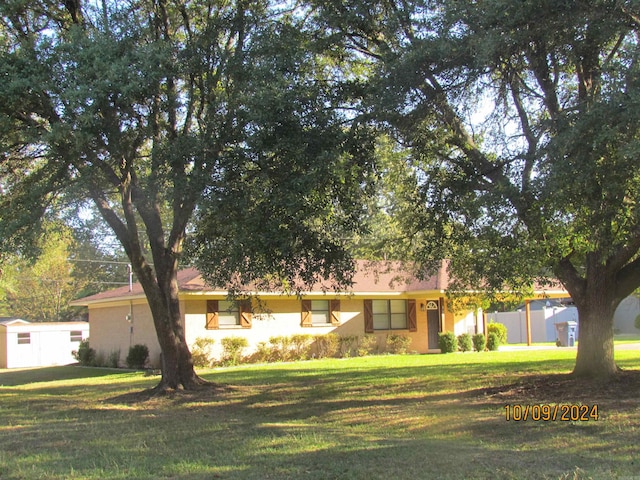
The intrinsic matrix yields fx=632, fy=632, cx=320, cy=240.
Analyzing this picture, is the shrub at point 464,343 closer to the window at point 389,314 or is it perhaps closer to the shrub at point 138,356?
the window at point 389,314

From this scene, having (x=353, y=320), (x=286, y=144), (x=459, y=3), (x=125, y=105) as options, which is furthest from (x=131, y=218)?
(x=353, y=320)

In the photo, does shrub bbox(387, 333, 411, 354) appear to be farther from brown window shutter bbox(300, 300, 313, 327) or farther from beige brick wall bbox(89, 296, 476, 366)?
brown window shutter bbox(300, 300, 313, 327)

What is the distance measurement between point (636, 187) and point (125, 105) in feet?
27.9

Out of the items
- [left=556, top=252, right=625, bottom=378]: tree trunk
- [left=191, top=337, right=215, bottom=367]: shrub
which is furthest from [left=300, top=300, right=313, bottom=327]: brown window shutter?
[left=556, top=252, right=625, bottom=378]: tree trunk

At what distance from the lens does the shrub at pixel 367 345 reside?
2619 centimetres

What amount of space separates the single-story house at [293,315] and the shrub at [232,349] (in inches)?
10.5

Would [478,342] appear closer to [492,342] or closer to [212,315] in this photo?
[492,342]

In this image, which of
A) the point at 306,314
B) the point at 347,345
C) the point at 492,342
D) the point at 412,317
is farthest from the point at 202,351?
the point at 492,342

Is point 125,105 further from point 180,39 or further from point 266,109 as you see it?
point 180,39

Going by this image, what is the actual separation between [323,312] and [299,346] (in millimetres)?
1985

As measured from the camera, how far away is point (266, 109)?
9.95 metres

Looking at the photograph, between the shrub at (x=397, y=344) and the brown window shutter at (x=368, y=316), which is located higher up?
the brown window shutter at (x=368, y=316)

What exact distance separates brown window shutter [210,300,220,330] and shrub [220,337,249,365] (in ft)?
2.08

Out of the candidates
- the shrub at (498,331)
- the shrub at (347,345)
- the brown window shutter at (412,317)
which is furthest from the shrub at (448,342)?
the shrub at (347,345)
